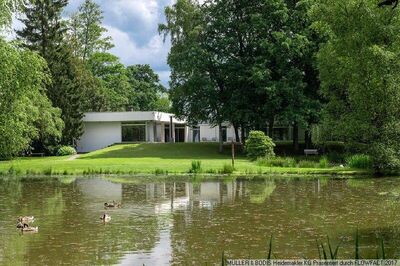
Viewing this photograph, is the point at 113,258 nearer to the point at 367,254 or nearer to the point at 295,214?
the point at 367,254

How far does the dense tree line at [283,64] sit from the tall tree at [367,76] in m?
0.05

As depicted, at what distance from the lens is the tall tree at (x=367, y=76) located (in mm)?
25344

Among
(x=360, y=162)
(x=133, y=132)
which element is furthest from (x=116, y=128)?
(x=360, y=162)

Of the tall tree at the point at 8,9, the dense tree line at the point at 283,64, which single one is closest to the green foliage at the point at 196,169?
the dense tree line at the point at 283,64

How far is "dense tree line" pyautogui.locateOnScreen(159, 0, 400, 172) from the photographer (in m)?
26.4

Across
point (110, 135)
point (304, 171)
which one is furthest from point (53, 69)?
point (304, 171)

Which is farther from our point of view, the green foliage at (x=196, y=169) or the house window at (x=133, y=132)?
the house window at (x=133, y=132)

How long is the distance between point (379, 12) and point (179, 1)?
81.1 ft

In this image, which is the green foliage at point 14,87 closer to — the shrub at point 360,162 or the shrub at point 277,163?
the shrub at point 277,163

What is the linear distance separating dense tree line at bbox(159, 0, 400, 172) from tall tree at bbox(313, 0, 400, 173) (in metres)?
0.05

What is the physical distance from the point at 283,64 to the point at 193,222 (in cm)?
3028

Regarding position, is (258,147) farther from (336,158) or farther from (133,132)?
(133,132)

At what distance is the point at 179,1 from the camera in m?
47.4

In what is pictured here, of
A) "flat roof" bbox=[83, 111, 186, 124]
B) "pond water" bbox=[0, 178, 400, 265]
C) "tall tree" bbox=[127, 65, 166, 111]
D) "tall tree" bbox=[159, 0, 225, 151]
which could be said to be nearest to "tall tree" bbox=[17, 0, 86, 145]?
"flat roof" bbox=[83, 111, 186, 124]
